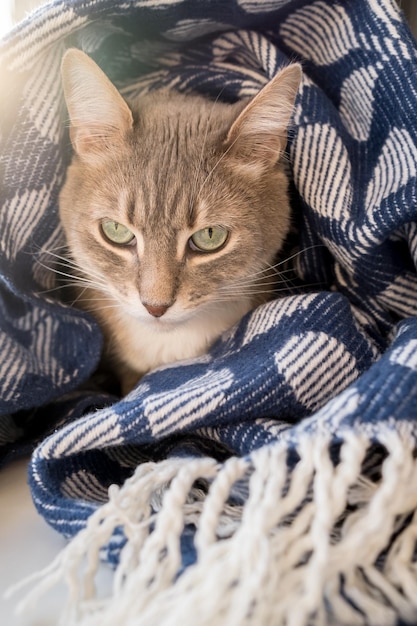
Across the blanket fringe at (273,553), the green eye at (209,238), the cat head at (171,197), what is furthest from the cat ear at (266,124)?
the blanket fringe at (273,553)

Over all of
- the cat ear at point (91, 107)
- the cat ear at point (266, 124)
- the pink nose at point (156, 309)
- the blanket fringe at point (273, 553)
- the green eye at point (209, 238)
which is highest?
the cat ear at point (91, 107)

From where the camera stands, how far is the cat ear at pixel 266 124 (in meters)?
0.87

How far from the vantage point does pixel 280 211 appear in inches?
41.2

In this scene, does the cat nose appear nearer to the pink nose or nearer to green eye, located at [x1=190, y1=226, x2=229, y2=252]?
the pink nose

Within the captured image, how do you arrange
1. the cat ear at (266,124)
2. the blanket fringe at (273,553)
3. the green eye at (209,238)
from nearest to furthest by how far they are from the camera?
the blanket fringe at (273,553) < the cat ear at (266,124) < the green eye at (209,238)

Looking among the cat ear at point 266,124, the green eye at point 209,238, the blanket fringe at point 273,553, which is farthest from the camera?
the green eye at point 209,238

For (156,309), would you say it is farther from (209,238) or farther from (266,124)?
(266,124)

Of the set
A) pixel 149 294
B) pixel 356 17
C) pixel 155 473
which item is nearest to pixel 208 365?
pixel 149 294

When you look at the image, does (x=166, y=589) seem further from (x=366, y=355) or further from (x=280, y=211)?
(x=280, y=211)

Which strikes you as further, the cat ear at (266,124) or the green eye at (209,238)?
the green eye at (209,238)

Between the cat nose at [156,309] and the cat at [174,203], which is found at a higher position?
the cat at [174,203]

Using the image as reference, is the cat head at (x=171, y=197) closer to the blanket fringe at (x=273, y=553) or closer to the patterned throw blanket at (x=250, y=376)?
the patterned throw blanket at (x=250, y=376)

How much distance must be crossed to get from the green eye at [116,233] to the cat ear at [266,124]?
0.23m

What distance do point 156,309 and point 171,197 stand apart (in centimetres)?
19
